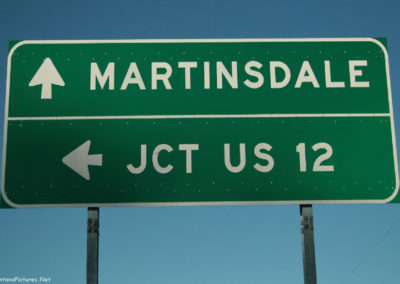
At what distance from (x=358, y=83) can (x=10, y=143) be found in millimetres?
3422

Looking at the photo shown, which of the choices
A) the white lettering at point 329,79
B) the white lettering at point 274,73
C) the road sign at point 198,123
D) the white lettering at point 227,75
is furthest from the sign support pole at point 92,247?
the white lettering at point 329,79

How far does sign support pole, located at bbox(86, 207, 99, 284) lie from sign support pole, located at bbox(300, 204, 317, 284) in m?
1.85

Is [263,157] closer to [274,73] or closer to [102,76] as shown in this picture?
[274,73]

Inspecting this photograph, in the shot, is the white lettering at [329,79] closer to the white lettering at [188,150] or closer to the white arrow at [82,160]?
the white lettering at [188,150]

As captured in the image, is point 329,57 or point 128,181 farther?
point 329,57

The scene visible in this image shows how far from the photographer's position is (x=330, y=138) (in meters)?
5.85

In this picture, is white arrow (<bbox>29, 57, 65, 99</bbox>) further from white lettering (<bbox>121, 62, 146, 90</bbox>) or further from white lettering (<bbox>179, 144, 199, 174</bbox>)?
white lettering (<bbox>179, 144, 199, 174</bbox>)

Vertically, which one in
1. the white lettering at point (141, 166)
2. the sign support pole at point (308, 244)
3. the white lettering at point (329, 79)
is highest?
the white lettering at point (329, 79)

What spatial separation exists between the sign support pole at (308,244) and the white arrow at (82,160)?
6.44ft

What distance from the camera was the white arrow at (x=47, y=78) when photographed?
595 cm

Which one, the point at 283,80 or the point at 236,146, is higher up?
the point at 283,80

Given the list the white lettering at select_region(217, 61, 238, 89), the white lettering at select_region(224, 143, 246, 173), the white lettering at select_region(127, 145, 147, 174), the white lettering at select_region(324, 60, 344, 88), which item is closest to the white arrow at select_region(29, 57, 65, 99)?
the white lettering at select_region(127, 145, 147, 174)

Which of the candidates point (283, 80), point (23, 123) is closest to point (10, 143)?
point (23, 123)

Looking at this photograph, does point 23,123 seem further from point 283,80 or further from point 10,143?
point 283,80
